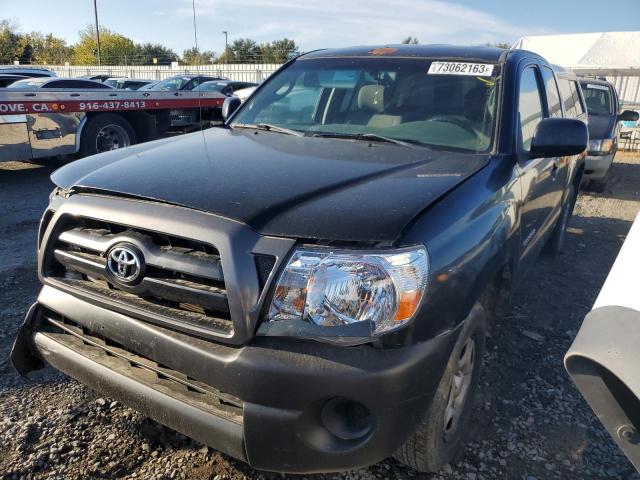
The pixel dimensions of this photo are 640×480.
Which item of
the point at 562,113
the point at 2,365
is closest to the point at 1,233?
the point at 2,365

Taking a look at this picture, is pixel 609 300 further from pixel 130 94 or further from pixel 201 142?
pixel 130 94

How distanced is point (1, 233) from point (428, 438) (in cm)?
534

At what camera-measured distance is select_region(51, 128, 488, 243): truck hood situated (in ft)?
6.01

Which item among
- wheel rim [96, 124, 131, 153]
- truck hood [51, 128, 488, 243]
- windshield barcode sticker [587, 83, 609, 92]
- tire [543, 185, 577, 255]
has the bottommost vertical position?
tire [543, 185, 577, 255]

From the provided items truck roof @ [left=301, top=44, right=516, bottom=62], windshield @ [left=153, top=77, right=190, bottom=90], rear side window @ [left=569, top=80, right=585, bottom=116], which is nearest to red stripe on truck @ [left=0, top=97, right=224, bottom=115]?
truck roof @ [left=301, top=44, right=516, bottom=62]

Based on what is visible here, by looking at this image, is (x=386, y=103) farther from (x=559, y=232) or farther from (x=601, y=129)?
(x=601, y=129)

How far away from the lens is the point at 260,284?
176 cm

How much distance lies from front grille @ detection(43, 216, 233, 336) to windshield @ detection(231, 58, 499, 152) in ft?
4.55

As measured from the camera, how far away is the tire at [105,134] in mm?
8664

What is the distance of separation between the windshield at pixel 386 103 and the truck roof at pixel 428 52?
0.08m

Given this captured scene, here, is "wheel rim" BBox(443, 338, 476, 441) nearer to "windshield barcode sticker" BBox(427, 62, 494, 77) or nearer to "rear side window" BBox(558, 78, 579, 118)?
"windshield barcode sticker" BBox(427, 62, 494, 77)

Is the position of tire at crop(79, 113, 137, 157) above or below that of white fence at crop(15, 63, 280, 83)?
below

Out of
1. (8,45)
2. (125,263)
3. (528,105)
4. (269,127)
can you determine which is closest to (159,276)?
(125,263)

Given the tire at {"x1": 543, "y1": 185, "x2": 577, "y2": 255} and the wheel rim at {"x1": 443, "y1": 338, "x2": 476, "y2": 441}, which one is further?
the tire at {"x1": 543, "y1": 185, "x2": 577, "y2": 255}
